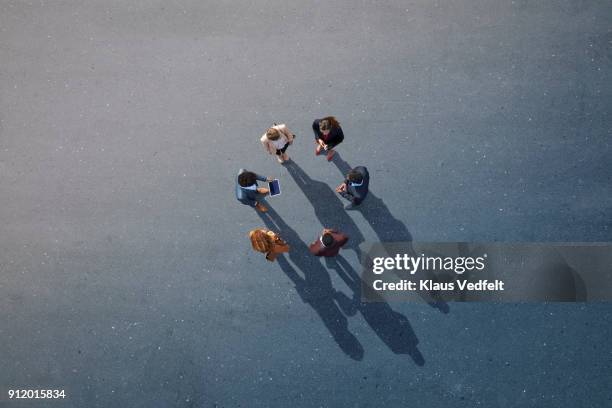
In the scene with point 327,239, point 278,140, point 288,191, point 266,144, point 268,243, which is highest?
point 278,140

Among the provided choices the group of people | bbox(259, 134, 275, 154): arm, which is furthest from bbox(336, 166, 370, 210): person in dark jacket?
bbox(259, 134, 275, 154): arm

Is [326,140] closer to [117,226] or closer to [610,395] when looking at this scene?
[117,226]

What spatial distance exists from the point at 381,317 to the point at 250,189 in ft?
9.40

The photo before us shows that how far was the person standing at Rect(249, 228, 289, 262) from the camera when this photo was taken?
244 inches

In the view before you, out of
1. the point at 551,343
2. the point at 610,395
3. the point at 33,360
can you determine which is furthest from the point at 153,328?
the point at 610,395

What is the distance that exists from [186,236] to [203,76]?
263cm

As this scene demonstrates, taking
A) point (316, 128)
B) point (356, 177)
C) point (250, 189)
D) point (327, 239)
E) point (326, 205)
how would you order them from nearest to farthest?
1. point (356, 177)
2. point (327, 239)
3. point (250, 189)
4. point (316, 128)
5. point (326, 205)

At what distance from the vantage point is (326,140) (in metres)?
6.27

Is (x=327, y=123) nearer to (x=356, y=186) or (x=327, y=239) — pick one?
(x=356, y=186)

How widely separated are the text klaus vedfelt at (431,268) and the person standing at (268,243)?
4.97 ft

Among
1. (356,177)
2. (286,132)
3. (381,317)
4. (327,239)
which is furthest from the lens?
(381,317)

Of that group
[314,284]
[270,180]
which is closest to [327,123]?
[270,180]

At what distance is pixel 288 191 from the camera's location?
681 centimetres

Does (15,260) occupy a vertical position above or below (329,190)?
below
